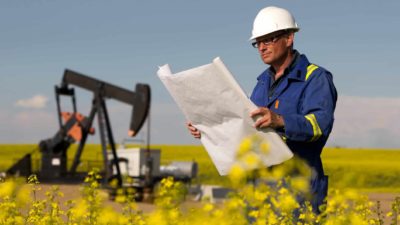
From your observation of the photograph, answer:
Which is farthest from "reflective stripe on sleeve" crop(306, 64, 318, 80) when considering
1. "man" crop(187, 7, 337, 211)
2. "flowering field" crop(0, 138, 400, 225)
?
"flowering field" crop(0, 138, 400, 225)

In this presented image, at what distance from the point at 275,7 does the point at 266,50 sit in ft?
1.37

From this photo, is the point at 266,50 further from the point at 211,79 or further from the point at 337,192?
the point at 337,192

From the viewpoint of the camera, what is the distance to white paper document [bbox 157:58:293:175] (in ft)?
12.5

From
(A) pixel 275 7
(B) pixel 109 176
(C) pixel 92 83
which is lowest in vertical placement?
(B) pixel 109 176

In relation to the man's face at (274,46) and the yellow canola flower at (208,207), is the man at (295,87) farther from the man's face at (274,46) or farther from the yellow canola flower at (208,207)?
the yellow canola flower at (208,207)

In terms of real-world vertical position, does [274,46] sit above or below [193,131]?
above

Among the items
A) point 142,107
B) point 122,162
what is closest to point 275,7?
point 142,107

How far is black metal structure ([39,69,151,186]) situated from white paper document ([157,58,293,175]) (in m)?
18.9

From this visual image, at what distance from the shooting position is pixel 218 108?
12.9 feet

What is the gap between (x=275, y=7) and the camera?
15.6 feet

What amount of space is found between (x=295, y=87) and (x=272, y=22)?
434mm

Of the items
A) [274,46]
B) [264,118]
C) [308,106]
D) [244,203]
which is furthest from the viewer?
[274,46]

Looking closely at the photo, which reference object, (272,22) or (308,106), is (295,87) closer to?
(308,106)

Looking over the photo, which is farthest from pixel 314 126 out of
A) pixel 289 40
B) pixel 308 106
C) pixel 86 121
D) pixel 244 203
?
pixel 86 121
